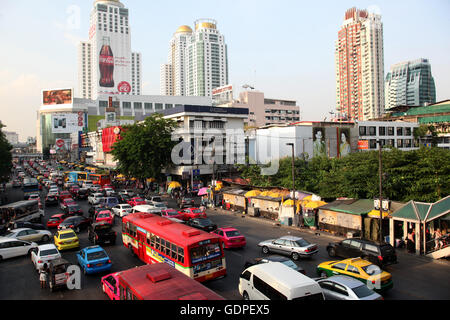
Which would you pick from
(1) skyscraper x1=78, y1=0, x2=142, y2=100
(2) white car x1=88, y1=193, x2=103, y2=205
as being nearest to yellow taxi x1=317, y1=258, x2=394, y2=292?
(2) white car x1=88, y1=193, x2=103, y2=205

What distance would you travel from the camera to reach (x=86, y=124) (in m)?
143

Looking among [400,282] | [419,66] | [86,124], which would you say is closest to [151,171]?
[400,282]

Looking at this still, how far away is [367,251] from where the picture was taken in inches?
661

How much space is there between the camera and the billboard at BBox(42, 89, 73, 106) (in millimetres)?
159000

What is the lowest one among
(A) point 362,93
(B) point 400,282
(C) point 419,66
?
(B) point 400,282

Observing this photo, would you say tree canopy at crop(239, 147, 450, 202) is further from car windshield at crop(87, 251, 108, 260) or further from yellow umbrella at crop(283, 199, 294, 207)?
car windshield at crop(87, 251, 108, 260)

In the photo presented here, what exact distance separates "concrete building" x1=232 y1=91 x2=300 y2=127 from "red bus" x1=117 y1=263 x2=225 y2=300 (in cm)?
10435

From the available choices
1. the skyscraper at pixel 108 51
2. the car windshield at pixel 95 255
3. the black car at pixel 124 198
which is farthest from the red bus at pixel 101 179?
the skyscraper at pixel 108 51

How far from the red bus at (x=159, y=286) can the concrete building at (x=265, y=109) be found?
104 m

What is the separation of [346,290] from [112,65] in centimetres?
Result: 20012

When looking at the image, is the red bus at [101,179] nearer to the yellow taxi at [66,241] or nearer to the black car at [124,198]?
the black car at [124,198]

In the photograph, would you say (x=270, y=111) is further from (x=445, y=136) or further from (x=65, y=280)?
(x=65, y=280)

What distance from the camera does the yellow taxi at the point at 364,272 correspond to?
42.4 feet
